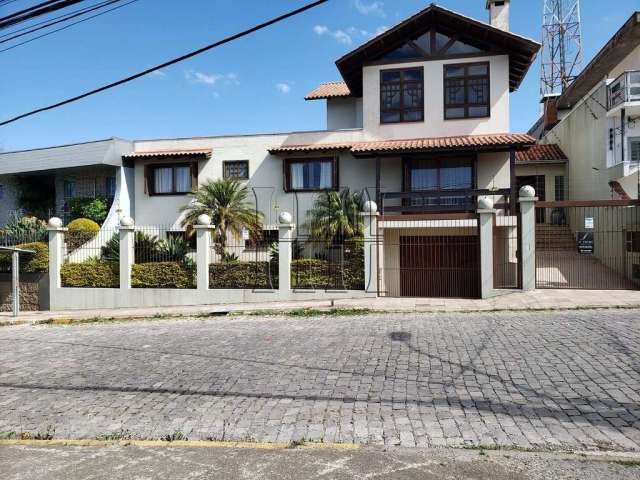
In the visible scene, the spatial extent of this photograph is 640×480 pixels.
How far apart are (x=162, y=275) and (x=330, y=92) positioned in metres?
11.1

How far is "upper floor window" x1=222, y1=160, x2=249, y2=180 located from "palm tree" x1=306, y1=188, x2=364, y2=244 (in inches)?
155

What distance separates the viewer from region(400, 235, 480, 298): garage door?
13.5 meters

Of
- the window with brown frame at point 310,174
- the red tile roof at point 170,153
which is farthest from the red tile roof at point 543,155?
the red tile roof at point 170,153

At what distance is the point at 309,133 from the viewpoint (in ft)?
57.4

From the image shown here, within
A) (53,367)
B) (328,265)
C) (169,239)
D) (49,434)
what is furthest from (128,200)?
(49,434)

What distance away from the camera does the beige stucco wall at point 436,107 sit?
1584 centimetres

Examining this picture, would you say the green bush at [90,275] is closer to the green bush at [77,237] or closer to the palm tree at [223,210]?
the green bush at [77,237]

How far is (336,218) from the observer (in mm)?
14547

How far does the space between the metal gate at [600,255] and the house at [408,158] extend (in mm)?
1226

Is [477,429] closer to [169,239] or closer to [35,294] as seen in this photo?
[169,239]

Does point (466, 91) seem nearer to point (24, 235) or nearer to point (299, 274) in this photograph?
point (299, 274)

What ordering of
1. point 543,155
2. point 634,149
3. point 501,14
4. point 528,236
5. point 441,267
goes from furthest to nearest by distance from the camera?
point 543,155 → point 501,14 → point 634,149 → point 441,267 → point 528,236

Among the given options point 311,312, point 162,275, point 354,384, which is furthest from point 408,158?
point 354,384

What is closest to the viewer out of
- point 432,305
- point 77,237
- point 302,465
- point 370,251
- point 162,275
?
point 302,465
